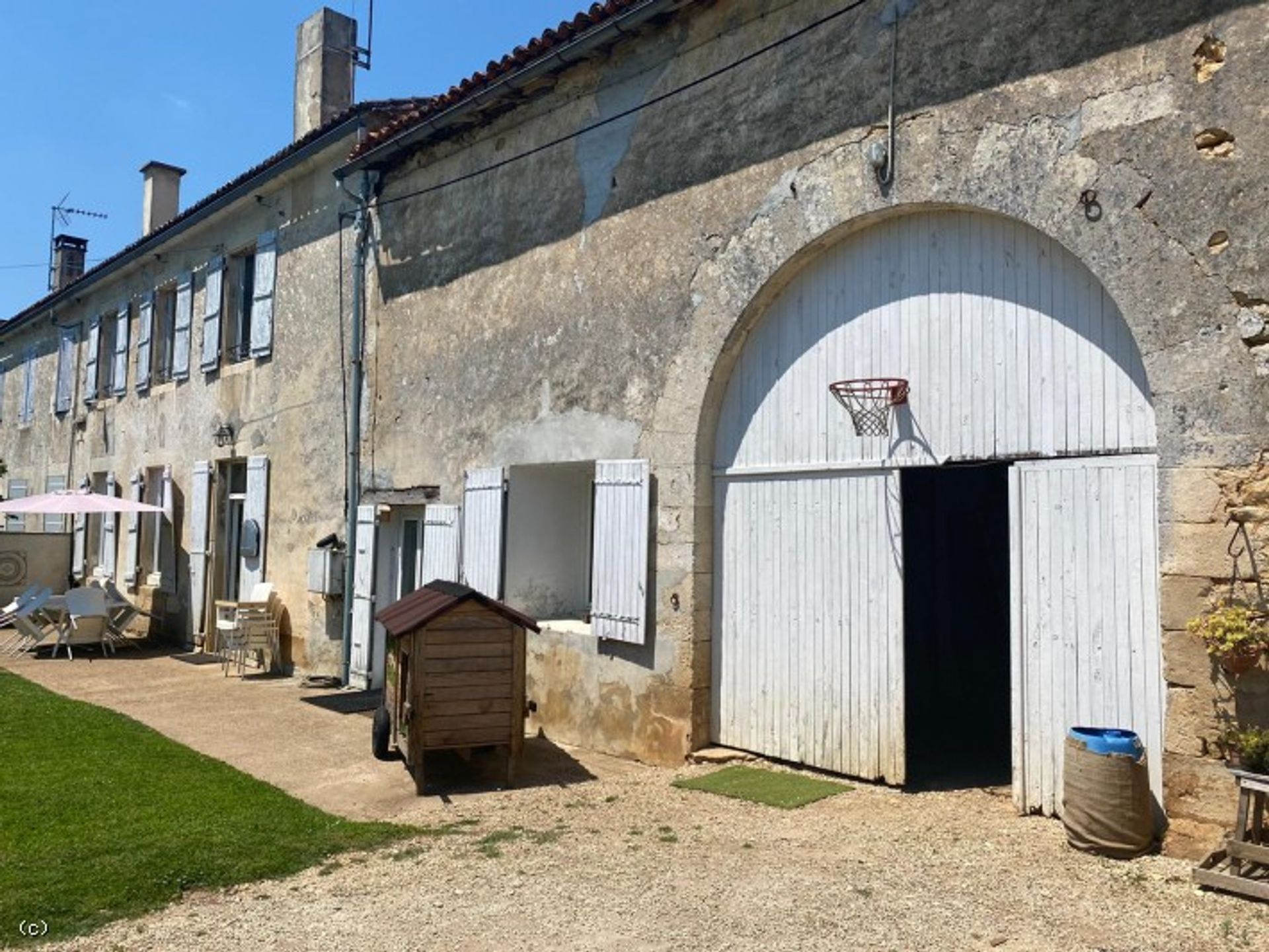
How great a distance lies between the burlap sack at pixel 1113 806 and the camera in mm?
4434

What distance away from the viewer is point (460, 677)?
6.23m

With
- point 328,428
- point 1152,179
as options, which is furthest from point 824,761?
point 328,428

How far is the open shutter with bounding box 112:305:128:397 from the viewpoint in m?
15.2

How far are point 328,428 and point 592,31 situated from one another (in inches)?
199

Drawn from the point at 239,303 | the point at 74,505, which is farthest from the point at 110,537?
the point at 239,303

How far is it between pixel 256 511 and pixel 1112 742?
369 inches

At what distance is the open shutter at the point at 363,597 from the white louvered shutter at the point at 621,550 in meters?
3.11

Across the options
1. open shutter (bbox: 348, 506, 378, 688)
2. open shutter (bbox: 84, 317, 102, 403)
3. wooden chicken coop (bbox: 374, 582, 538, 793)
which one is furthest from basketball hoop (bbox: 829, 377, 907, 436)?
open shutter (bbox: 84, 317, 102, 403)

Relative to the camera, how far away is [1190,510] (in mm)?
4418

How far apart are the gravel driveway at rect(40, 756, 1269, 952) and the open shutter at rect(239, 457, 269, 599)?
686 cm

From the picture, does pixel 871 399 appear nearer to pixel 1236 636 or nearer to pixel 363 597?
pixel 1236 636

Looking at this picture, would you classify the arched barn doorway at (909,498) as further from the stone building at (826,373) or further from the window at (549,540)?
the window at (549,540)

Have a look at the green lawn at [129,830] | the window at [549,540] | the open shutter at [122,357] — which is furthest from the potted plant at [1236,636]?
the open shutter at [122,357]

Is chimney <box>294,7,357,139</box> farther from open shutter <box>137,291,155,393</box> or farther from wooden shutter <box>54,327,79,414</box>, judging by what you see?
wooden shutter <box>54,327,79,414</box>
